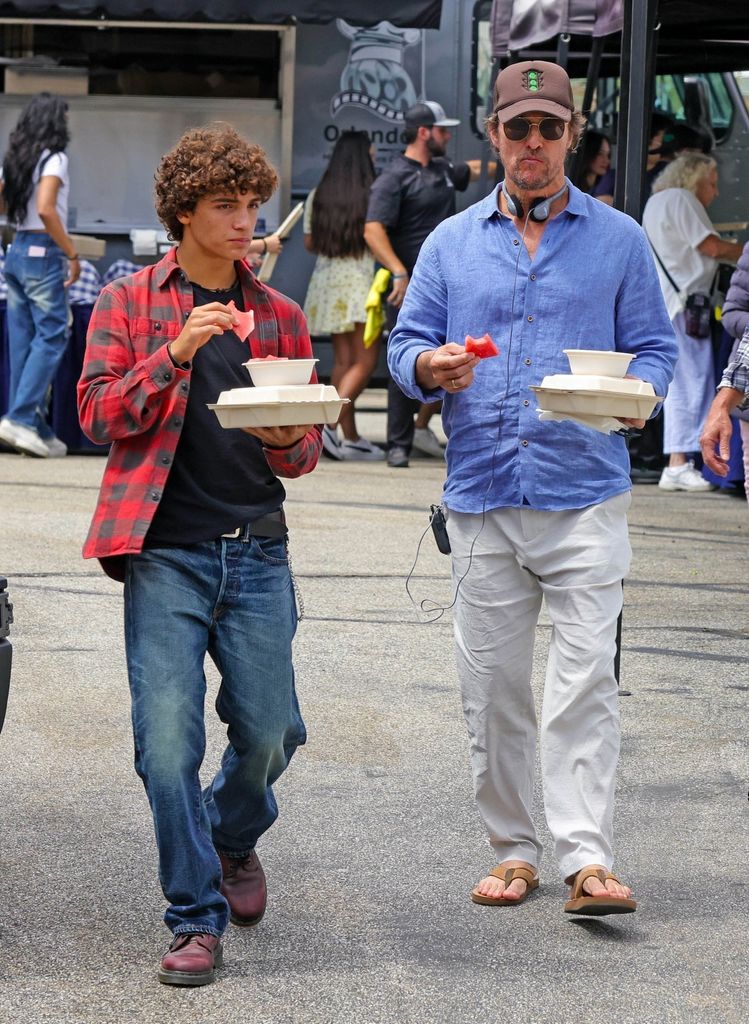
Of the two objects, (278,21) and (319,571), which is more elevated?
(278,21)

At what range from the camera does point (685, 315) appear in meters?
11.0

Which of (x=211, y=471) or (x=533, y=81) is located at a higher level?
(x=533, y=81)

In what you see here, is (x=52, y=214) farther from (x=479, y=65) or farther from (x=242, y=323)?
(x=242, y=323)

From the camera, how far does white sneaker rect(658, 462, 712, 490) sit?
440 inches

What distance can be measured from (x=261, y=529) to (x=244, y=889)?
871 mm

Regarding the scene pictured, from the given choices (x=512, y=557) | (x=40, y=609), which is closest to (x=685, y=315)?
(x=40, y=609)

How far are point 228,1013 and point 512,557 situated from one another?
1309 millimetres

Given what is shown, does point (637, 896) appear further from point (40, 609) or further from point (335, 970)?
point (40, 609)

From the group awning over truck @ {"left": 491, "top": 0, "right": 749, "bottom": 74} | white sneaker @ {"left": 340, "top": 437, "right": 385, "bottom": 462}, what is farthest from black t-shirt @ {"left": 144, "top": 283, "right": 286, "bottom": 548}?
white sneaker @ {"left": 340, "top": 437, "right": 385, "bottom": 462}

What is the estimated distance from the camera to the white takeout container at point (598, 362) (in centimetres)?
392

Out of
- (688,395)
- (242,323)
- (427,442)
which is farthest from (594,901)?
(427,442)

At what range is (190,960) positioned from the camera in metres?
3.65

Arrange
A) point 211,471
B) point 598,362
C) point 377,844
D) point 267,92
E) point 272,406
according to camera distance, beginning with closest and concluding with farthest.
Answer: point 272,406 < point 211,471 < point 598,362 < point 377,844 < point 267,92

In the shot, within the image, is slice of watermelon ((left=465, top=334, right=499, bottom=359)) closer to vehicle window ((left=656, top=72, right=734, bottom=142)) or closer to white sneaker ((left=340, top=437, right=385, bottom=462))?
white sneaker ((left=340, top=437, right=385, bottom=462))
